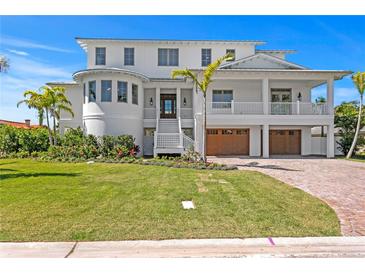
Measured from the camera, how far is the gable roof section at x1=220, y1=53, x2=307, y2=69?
18203mm

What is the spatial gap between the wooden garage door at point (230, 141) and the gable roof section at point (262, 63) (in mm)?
4682

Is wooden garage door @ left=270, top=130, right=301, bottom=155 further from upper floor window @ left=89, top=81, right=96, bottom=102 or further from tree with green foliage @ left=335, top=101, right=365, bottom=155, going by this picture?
upper floor window @ left=89, top=81, right=96, bottom=102

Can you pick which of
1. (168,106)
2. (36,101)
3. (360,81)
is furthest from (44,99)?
(360,81)

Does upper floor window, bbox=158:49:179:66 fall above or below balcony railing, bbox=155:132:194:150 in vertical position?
above

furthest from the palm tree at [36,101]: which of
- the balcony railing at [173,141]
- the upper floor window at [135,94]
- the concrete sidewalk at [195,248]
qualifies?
the concrete sidewalk at [195,248]

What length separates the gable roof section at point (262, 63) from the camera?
18203 millimetres

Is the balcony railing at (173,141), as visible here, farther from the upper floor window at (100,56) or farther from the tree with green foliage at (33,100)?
the upper floor window at (100,56)

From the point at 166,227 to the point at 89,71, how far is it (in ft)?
49.1

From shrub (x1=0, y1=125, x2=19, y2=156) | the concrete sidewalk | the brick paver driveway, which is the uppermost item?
shrub (x1=0, y1=125, x2=19, y2=156)

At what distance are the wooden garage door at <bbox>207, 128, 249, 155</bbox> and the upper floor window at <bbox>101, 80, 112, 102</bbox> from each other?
25.5ft

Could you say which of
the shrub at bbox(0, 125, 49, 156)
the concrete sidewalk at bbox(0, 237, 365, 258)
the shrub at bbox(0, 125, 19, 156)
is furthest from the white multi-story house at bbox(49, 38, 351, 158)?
the concrete sidewalk at bbox(0, 237, 365, 258)

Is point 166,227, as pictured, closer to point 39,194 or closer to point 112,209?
point 112,209
